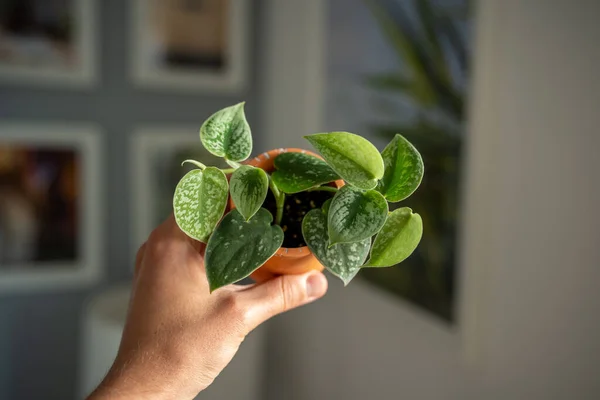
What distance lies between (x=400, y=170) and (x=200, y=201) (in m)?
0.17

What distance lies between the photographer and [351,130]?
1.35 meters

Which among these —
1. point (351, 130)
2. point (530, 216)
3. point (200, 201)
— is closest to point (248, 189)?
point (200, 201)

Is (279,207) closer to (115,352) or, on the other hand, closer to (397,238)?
(397,238)


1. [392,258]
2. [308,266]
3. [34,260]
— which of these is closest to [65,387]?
[34,260]

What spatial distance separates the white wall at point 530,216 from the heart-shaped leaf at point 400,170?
407 mm

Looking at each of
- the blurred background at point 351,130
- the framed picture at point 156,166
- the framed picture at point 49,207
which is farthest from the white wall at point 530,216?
the framed picture at point 49,207

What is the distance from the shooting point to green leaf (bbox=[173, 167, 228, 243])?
47cm

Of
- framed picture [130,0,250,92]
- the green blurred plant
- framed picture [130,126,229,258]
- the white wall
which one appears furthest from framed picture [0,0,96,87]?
the white wall

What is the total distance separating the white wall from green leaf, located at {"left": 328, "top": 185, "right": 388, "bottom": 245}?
1.44 ft

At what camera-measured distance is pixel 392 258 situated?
485 millimetres

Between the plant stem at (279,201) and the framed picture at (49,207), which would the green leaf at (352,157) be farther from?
the framed picture at (49,207)

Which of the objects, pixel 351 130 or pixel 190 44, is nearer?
pixel 351 130

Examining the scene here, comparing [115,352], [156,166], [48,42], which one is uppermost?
[48,42]

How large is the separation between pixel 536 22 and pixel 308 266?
1.80 ft
